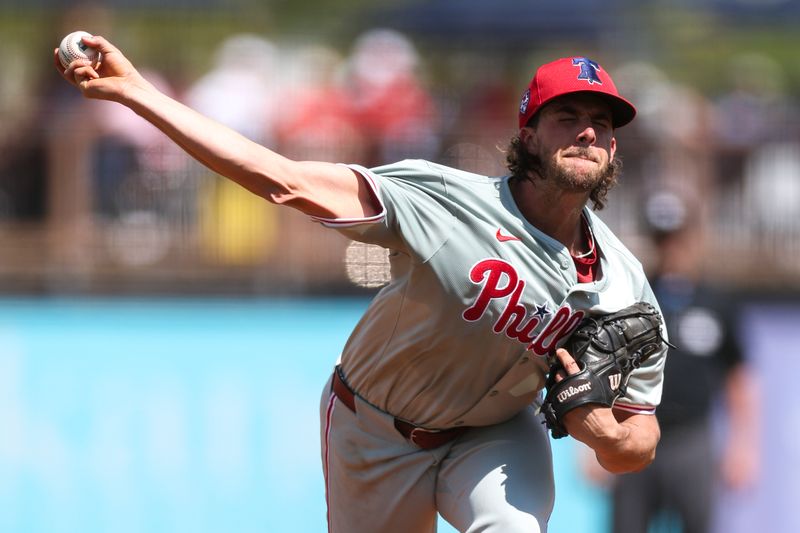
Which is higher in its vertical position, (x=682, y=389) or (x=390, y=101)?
(x=390, y=101)

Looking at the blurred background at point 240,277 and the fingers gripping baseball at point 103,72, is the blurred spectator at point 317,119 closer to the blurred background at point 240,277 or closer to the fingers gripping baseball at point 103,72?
the blurred background at point 240,277

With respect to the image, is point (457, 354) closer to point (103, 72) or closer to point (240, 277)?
point (103, 72)

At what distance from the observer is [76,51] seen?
12.5ft

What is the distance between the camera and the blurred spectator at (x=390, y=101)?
9.77m

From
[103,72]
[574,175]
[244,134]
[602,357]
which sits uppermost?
[244,134]

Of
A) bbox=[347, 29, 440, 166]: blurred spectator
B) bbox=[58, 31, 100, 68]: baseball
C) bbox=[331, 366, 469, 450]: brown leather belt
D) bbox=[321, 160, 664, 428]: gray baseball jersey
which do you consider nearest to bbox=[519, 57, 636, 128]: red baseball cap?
bbox=[321, 160, 664, 428]: gray baseball jersey

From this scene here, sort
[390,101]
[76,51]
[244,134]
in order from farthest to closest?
[390,101], [244,134], [76,51]

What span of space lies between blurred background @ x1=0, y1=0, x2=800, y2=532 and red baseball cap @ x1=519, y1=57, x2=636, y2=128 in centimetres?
371

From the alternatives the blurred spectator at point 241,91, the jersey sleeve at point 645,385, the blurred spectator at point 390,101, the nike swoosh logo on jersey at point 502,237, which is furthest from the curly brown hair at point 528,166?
the blurred spectator at point 241,91

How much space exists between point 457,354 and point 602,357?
514 millimetres

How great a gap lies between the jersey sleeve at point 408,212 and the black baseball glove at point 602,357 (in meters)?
0.65

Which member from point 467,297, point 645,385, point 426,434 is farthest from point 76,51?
point 645,385

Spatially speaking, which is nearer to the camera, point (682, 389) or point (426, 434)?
point (426, 434)

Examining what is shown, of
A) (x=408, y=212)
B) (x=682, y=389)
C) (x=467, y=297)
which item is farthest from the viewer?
(x=682, y=389)
